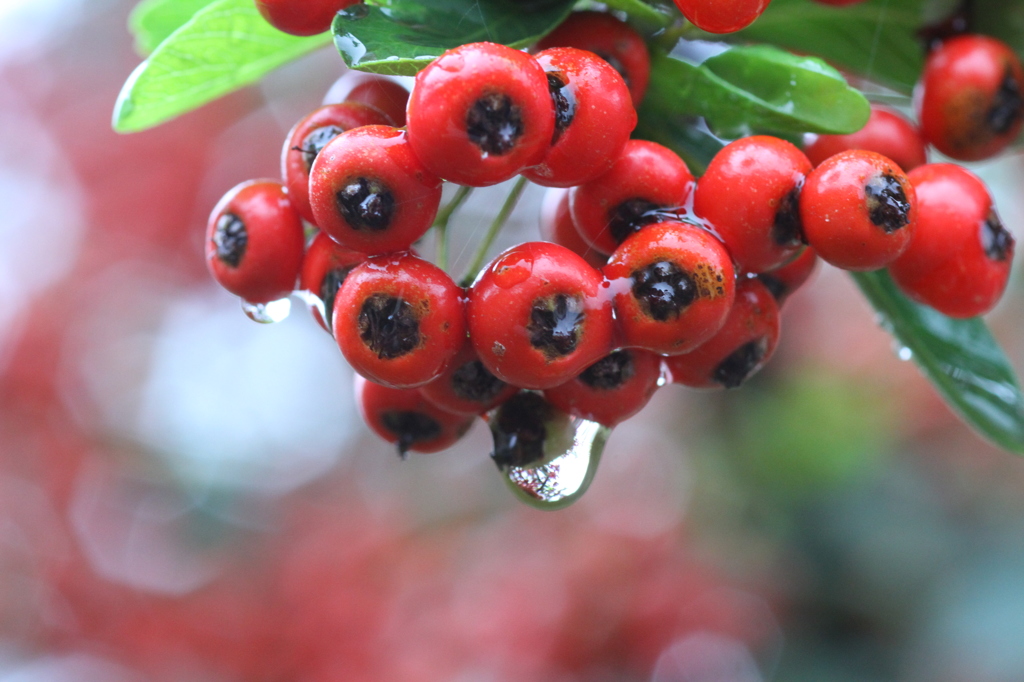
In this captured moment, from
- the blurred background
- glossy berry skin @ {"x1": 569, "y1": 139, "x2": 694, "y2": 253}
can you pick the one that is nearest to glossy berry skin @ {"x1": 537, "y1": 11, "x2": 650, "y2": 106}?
glossy berry skin @ {"x1": 569, "y1": 139, "x2": 694, "y2": 253}

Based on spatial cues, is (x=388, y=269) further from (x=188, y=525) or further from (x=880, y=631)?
(x=188, y=525)

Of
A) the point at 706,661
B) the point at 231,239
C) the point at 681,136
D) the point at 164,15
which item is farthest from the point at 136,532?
the point at 681,136

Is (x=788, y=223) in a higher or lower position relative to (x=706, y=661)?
higher

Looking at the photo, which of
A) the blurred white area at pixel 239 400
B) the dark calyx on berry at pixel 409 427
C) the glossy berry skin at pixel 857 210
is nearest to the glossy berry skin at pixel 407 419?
the dark calyx on berry at pixel 409 427

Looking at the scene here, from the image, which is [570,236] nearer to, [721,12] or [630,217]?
[630,217]

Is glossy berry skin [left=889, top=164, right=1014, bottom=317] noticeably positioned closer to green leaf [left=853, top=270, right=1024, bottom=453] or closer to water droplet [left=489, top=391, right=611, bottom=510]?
green leaf [left=853, top=270, right=1024, bottom=453]

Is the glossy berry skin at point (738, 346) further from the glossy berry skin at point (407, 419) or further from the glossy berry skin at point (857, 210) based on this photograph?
the glossy berry skin at point (407, 419)

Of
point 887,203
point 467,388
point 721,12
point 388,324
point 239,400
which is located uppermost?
point 721,12
